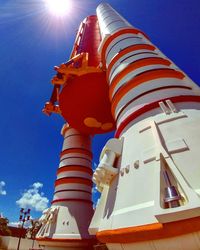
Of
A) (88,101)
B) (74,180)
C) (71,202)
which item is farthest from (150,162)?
(88,101)

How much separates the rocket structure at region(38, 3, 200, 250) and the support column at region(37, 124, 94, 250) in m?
0.05

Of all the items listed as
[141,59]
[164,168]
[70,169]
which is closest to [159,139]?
[164,168]

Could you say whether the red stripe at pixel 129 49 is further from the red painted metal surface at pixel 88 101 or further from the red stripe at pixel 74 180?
the red stripe at pixel 74 180

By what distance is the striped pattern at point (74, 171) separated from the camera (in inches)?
442

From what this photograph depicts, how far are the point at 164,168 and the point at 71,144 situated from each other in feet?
32.6

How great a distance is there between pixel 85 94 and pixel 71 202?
20.2 ft

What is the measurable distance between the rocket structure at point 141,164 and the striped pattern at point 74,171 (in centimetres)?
12

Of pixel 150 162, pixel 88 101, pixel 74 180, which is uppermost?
pixel 88 101

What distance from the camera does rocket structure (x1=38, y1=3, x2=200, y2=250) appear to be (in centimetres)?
307

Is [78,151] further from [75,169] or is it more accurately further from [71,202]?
[71,202]

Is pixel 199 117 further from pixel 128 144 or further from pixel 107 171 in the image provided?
pixel 107 171

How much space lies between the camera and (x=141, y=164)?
4.30 m

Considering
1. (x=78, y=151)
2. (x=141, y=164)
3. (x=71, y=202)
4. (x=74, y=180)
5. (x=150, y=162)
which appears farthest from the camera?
(x=78, y=151)

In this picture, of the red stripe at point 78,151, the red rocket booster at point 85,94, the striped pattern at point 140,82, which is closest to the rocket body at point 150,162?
the striped pattern at point 140,82
